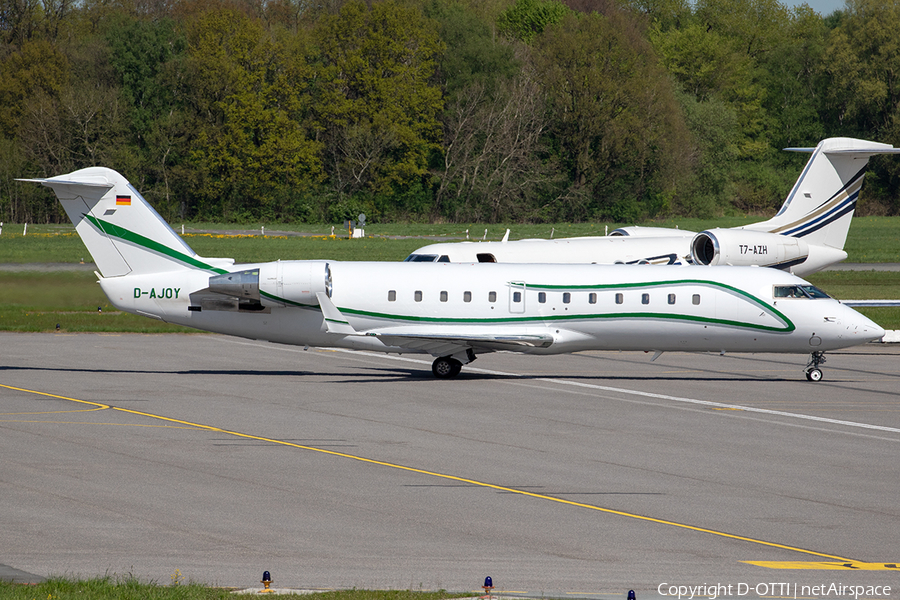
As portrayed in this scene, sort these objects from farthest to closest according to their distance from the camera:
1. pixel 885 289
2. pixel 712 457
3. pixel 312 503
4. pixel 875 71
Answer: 1. pixel 875 71
2. pixel 885 289
3. pixel 712 457
4. pixel 312 503

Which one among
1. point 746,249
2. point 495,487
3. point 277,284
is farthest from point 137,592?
point 746,249

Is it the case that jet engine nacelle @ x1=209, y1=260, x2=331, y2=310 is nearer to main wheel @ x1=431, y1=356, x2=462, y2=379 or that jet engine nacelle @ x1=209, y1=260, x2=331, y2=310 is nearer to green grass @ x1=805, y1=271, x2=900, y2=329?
main wheel @ x1=431, y1=356, x2=462, y2=379

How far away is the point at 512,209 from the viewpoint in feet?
322

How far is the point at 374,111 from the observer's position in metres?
94.2

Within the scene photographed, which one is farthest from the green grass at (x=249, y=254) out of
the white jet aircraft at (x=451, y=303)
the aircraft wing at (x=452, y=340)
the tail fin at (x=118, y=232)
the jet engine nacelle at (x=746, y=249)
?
the aircraft wing at (x=452, y=340)

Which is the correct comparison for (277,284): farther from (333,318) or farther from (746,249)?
→ (746,249)

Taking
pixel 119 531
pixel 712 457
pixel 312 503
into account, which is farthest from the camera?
pixel 712 457

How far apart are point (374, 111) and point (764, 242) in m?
61.5

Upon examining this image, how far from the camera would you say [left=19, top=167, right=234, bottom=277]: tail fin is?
2684 centimetres

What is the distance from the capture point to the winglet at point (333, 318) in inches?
1025

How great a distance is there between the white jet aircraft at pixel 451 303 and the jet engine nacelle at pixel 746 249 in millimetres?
9419

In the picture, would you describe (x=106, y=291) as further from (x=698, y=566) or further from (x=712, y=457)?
(x=698, y=566)

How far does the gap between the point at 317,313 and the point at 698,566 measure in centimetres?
1665

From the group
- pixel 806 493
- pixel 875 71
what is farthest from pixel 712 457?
pixel 875 71
